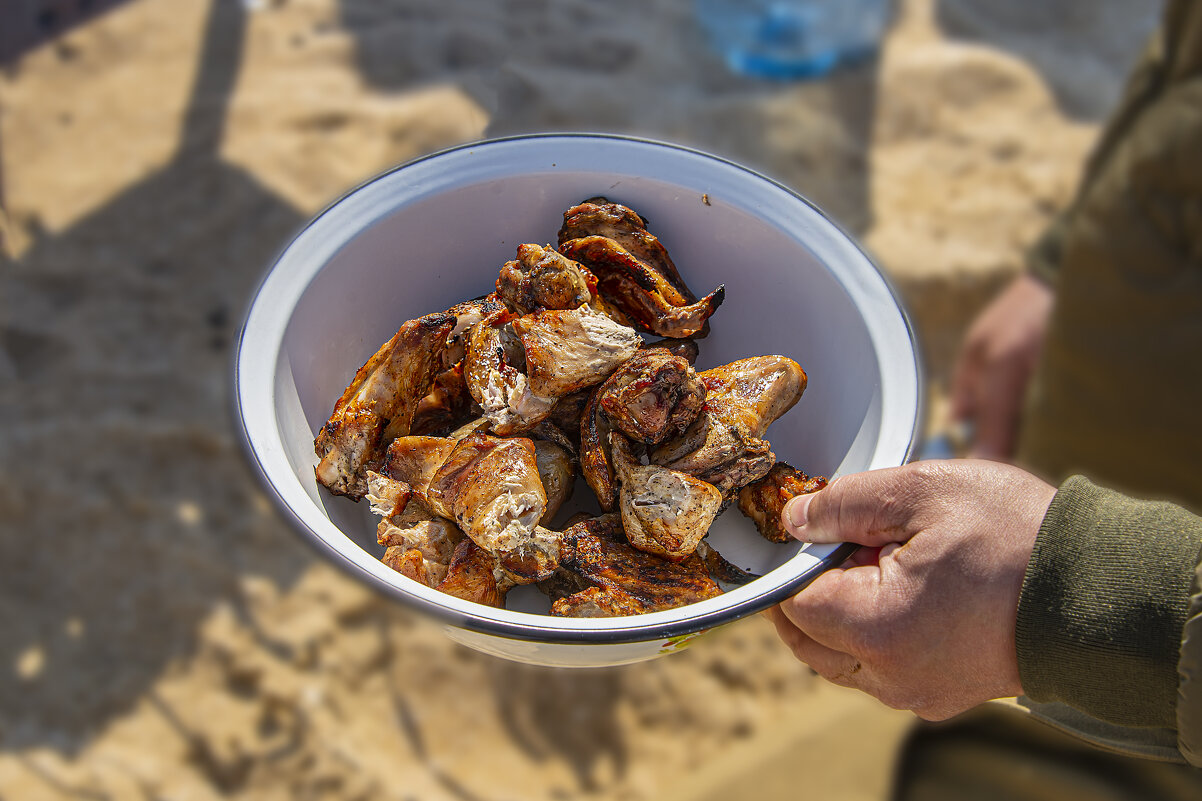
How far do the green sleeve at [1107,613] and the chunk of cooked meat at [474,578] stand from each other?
0.63 m

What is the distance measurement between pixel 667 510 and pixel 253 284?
7.20 ft

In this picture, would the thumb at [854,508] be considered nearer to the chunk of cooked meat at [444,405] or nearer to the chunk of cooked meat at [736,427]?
the chunk of cooked meat at [736,427]

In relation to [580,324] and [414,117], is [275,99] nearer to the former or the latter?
[414,117]

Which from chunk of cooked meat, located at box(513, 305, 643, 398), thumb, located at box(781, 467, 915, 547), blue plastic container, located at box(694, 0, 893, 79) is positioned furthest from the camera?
blue plastic container, located at box(694, 0, 893, 79)

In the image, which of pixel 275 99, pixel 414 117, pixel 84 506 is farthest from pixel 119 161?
pixel 84 506

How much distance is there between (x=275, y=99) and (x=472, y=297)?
2.25 metres

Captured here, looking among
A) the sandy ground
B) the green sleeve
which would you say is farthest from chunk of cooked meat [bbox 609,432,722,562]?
the sandy ground

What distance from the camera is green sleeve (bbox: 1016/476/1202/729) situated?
3.38 feet

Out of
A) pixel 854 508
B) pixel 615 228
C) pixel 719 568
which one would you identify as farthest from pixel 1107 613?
pixel 615 228

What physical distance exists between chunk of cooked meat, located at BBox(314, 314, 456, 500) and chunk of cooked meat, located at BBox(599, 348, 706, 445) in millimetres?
250

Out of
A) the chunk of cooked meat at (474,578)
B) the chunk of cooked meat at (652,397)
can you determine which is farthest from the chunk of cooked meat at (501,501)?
the chunk of cooked meat at (652,397)

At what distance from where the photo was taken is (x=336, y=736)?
7.14ft

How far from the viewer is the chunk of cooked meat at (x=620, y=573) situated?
1030 millimetres

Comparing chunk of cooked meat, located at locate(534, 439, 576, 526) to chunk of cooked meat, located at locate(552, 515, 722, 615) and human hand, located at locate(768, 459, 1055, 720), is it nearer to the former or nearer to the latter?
chunk of cooked meat, located at locate(552, 515, 722, 615)
